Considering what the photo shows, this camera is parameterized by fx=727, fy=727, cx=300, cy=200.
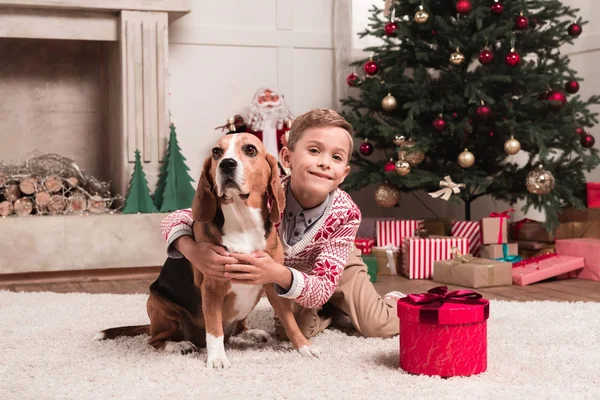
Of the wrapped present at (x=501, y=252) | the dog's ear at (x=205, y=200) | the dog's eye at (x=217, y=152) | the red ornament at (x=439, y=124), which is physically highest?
the red ornament at (x=439, y=124)

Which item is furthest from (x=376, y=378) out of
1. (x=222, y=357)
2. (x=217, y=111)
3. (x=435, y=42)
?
(x=217, y=111)

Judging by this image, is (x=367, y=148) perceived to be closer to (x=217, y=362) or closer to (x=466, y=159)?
(x=466, y=159)

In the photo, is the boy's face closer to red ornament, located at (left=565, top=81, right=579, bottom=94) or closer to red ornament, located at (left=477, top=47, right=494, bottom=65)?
red ornament, located at (left=477, top=47, right=494, bottom=65)

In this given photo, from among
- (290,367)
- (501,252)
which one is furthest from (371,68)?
(290,367)

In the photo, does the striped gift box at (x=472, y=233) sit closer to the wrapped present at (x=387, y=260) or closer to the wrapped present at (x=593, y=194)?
the wrapped present at (x=387, y=260)

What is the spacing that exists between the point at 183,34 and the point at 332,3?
3.56 feet

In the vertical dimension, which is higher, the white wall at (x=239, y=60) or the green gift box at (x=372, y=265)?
the white wall at (x=239, y=60)

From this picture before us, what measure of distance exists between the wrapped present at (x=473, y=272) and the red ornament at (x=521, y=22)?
129 centimetres

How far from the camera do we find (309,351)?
2111 mm

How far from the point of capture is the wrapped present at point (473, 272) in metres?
3.60

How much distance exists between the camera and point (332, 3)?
514 centimetres

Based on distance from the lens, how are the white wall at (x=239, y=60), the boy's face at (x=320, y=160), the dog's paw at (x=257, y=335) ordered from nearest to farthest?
1. the boy's face at (x=320, y=160)
2. the dog's paw at (x=257, y=335)
3. the white wall at (x=239, y=60)

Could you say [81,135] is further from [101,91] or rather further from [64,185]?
[64,185]

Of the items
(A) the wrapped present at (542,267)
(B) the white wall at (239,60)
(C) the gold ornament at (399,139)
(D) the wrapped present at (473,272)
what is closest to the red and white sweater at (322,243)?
(D) the wrapped present at (473,272)
